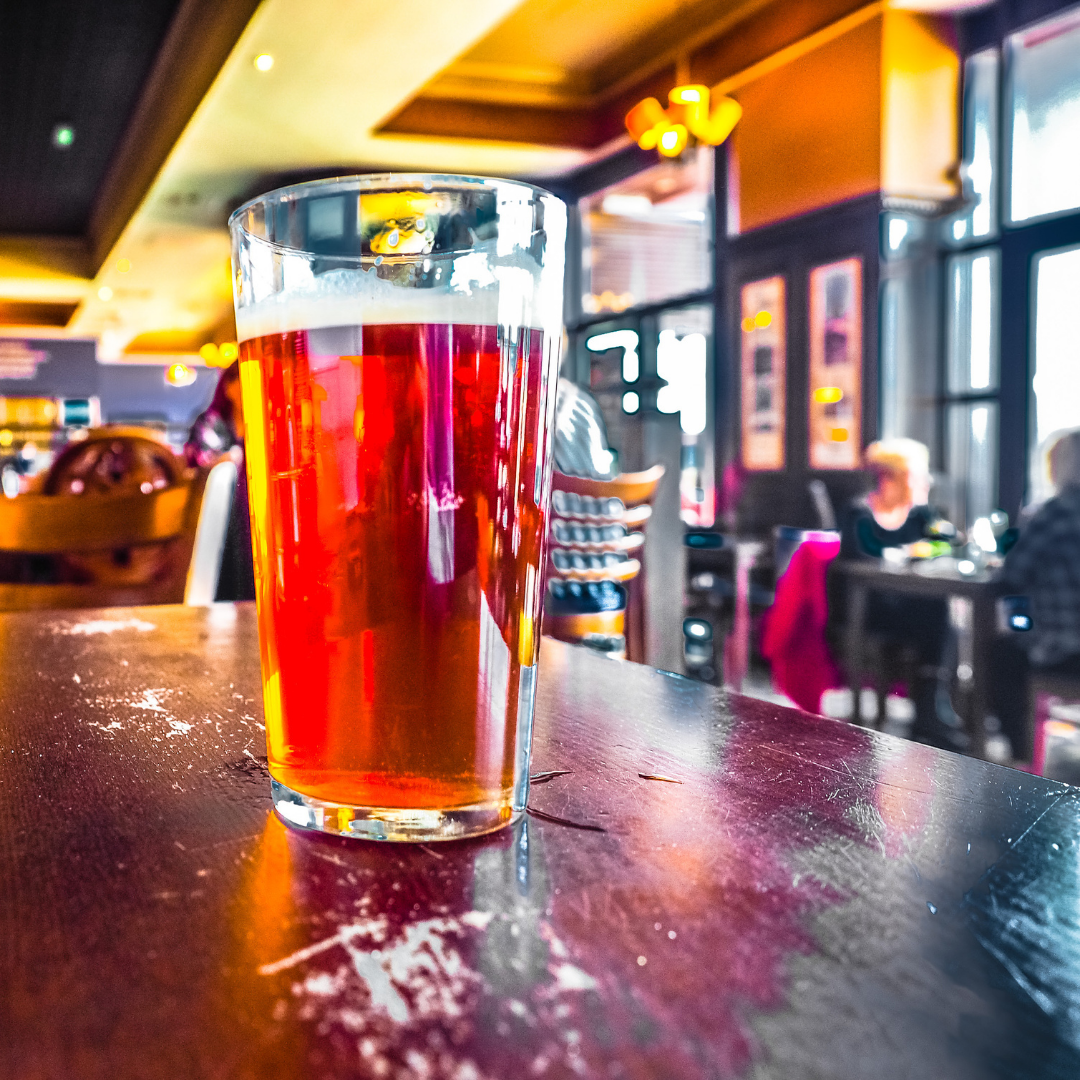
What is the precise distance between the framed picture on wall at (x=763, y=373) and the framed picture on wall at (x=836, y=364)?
0.89 feet

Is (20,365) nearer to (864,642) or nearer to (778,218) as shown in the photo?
(778,218)

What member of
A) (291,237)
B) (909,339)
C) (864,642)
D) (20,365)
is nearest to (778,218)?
(909,339)

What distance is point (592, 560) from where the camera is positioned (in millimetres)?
2535

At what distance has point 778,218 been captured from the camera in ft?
20.4

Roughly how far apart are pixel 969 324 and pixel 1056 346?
A: 80cm

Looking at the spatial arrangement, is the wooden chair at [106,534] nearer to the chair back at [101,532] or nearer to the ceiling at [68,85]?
the chair back at [101,532]

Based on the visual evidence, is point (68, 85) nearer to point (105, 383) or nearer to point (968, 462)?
point (968, 462)

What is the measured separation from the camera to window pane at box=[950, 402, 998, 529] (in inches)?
225

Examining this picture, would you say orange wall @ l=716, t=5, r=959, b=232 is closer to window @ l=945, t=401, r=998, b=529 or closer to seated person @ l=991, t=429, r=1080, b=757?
window @ l=945, t=401, r=998, b=529

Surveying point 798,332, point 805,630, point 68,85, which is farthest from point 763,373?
point 68,85

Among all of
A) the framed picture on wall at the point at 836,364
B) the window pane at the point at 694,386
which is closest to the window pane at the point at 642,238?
the window pane at the point at 694,386

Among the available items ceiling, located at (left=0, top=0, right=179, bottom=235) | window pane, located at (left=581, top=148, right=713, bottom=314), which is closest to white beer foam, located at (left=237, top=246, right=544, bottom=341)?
ceiling, located at (left=0, top=0, right=179, bottom=235)

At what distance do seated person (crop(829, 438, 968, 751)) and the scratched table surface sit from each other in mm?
3605

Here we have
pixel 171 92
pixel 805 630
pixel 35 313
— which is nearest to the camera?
pixel 805 630
